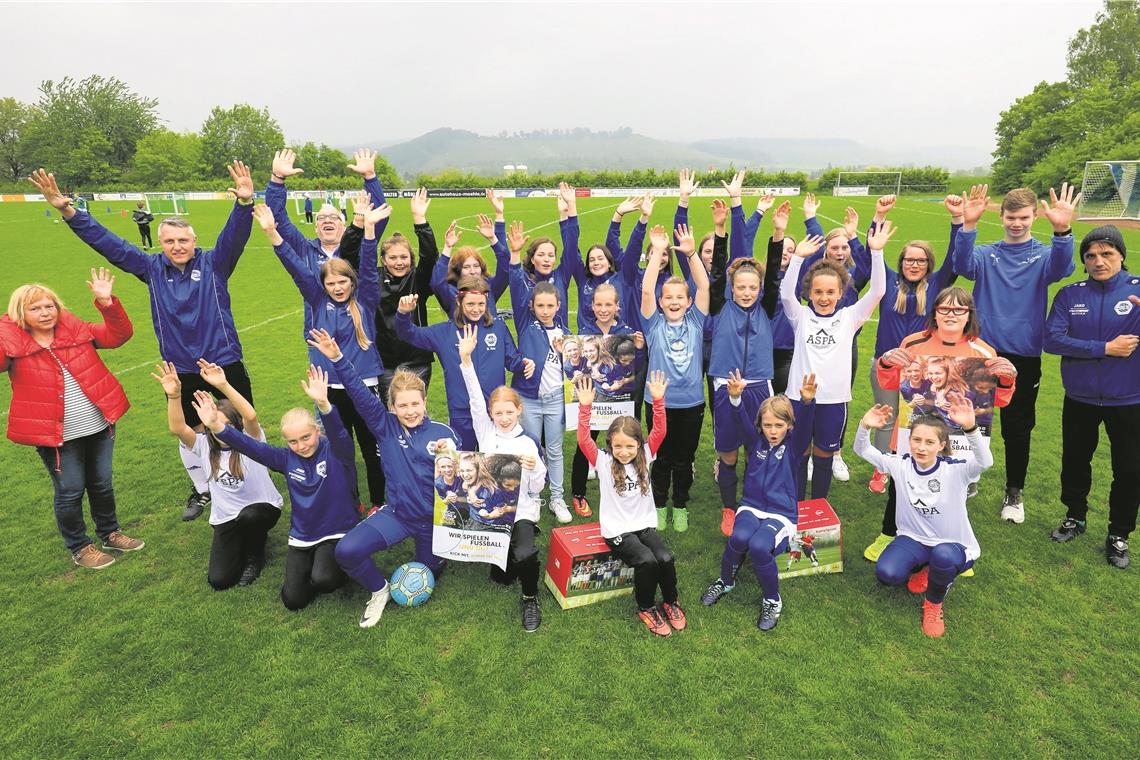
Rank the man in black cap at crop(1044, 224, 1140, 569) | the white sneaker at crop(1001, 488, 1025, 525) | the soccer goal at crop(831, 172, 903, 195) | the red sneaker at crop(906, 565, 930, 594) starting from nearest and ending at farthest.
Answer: the red sneaker at crop(906, 565, 930, 594) < the man in black cap at crop(1044, 224, 1140, 569) < the white sneaker at crop(1001, 488, 1025, 525) < the soccer goal at crop(831, 172, 903, 195)

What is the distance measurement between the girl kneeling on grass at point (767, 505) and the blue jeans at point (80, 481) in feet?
17.8

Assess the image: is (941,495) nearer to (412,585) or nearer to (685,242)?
(685,242)

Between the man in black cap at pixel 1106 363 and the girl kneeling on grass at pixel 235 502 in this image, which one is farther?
the girl kneeling on grass at pixel 235 502

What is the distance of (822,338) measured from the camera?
5449 mm

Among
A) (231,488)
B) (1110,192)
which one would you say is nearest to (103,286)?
A: (231,488)

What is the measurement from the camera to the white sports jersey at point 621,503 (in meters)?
4.83

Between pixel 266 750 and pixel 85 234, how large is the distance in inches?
182

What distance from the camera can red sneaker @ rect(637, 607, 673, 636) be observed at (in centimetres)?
459

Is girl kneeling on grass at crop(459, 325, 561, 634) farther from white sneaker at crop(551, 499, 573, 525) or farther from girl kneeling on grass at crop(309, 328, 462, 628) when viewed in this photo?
white sneaker at crop(551, 499, 573, 525)

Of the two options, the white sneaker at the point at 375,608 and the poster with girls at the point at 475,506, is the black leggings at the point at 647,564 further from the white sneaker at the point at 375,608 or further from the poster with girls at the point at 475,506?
Answer: the white sneaker at the point at 375,608

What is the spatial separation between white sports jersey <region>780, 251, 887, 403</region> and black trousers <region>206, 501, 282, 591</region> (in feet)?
16.1

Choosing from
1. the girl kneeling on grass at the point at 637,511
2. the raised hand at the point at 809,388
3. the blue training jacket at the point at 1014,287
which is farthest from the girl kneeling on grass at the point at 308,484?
the blue training jacket at the point at 1014,287

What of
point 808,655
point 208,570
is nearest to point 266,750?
point 208,570

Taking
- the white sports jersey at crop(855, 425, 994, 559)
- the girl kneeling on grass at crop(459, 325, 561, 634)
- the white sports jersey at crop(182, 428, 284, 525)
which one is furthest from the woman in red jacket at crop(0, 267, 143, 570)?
the white sports jersey at crop(855, 425, 994, 559)
